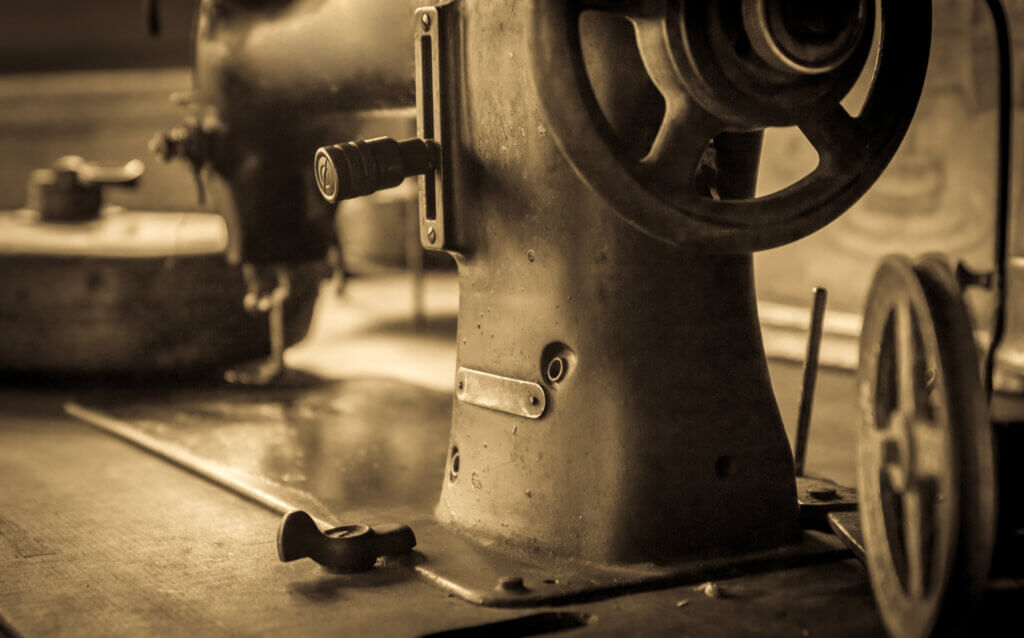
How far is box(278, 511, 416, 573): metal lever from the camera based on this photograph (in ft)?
3.43

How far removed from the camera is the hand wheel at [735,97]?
880mm

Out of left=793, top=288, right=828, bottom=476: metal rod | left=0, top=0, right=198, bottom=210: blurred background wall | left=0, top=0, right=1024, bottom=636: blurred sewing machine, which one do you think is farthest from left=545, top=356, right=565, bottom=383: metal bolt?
left=0, top=0, right=198, bottom=210: blurred background wall

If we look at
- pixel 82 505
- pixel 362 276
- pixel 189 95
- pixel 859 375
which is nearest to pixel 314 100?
pixel 189 95

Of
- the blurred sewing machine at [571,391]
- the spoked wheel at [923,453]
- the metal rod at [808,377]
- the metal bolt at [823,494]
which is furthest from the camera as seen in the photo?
the metal rod at [808,377]

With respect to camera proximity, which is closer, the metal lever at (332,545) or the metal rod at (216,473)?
the metal lever at (332,545)

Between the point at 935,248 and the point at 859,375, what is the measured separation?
142cm

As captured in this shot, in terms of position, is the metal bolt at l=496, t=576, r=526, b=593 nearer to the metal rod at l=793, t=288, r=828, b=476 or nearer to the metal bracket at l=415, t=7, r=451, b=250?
the metal bracket at l=415, t=7, r=451, b=250

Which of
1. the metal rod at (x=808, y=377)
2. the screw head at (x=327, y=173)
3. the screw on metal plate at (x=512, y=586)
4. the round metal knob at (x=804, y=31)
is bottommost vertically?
the screw on metal plate at (x=512, y=586)

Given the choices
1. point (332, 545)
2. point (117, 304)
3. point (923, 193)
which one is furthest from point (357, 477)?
point (923, 193)

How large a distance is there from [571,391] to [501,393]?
9cm

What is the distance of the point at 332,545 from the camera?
105 centimetres

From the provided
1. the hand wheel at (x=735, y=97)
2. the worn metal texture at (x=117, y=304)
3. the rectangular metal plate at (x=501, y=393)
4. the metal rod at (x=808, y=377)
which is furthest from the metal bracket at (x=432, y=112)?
the worn metal texture at (x=117, y=304)

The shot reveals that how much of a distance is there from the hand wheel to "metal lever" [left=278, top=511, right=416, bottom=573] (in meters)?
0.37

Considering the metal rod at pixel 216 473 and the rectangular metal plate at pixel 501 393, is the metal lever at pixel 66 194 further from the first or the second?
the rectangular metal plate at pixel 501 393
